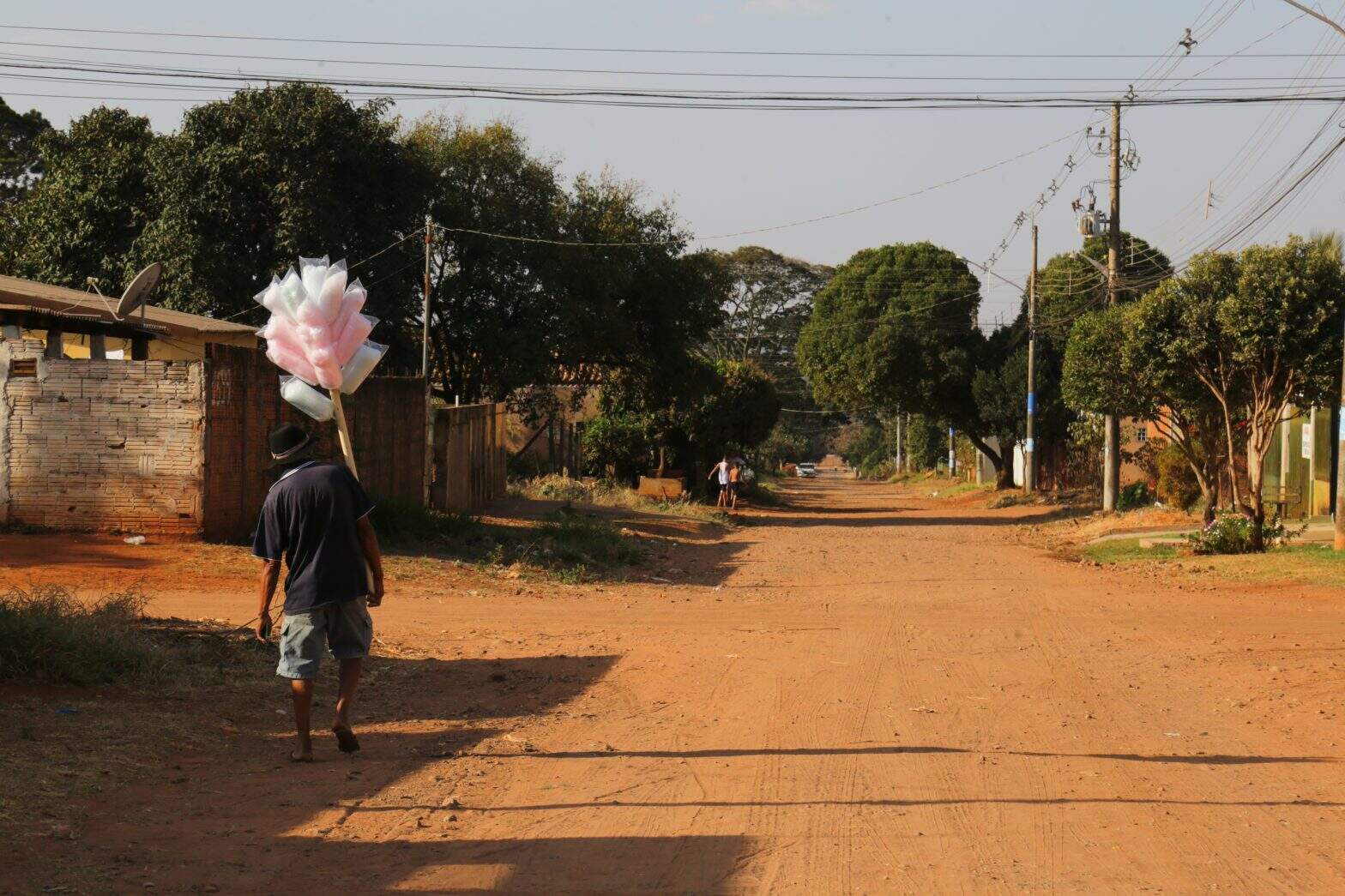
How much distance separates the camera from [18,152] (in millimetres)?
49000

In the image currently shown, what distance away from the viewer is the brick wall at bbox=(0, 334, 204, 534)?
17.4 meters

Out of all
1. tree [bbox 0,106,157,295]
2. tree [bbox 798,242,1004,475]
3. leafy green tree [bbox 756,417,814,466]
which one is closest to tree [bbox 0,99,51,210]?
tree [bbox 0,106,157,295]

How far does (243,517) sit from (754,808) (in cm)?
1323

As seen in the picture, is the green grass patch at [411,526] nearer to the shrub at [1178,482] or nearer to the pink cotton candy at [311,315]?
the pink cotton candy at [311,315]

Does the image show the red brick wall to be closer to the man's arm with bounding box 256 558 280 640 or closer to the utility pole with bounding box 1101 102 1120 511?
the man's arm with bounding box 256 558 280 640

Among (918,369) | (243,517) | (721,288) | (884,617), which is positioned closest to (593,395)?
(721,288)

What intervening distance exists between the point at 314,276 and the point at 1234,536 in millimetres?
17360

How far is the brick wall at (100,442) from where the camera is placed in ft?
57.1

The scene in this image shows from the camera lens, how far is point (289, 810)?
6.45 m

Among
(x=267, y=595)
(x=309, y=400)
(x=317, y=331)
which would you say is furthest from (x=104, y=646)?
(x=317, y=331)

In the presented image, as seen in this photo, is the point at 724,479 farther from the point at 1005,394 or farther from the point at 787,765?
the point at 787,765

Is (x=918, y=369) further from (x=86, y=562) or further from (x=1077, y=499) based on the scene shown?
(x=86, y=562)

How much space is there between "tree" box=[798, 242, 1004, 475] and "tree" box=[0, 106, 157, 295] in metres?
26.7

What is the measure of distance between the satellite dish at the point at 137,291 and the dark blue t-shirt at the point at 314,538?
11482 millimetres
